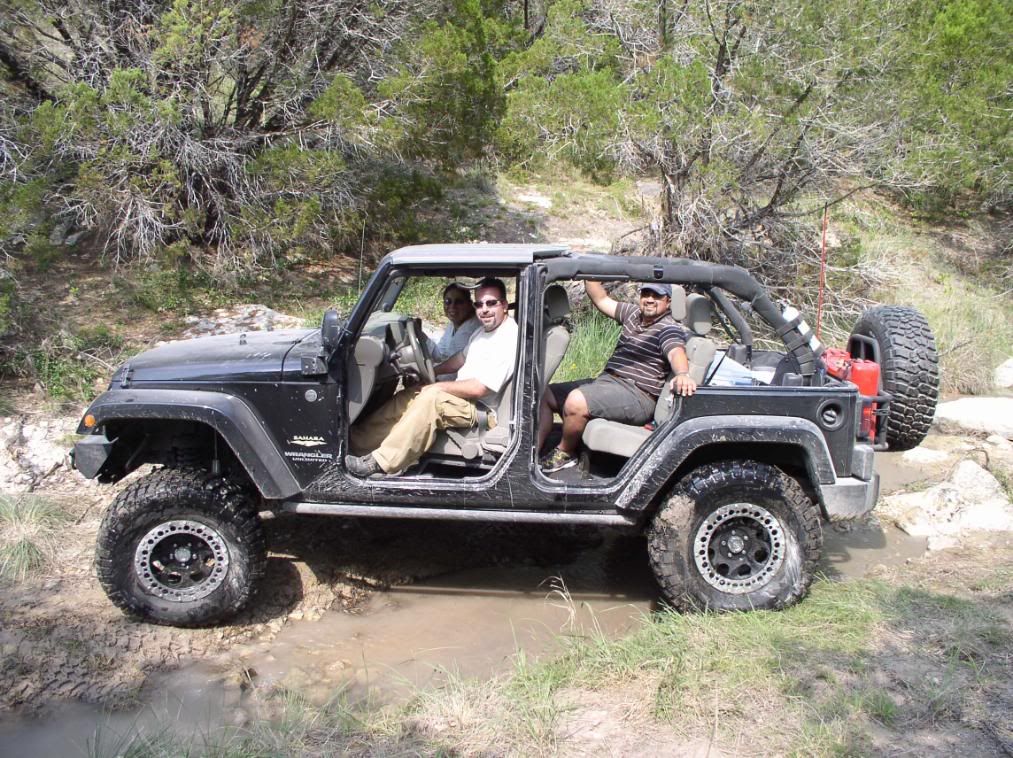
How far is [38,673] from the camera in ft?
13.0

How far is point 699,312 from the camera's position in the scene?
4496 mm

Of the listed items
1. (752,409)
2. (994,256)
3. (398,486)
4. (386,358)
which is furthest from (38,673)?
(994,256)

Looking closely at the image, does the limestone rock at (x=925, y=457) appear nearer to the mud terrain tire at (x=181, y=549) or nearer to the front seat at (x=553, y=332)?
the front seat at (x=553, y=332)

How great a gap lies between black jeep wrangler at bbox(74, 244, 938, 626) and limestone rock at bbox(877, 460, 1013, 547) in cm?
152

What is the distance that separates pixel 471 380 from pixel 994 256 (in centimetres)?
1088

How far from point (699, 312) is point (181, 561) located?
2.77 m

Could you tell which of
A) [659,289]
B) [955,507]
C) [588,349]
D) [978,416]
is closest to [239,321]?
[588,349]

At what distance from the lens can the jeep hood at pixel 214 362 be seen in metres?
4.20

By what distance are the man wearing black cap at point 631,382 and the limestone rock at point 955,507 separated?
2.18m

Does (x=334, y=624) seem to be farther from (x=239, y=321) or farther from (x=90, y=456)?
(x=239, y=321)

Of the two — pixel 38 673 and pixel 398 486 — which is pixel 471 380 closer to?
pixel 398 486

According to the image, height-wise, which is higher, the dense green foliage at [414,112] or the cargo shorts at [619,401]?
the dense green foliage at [414,112]

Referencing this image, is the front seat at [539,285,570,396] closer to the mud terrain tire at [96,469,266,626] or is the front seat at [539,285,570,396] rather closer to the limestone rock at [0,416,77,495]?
the mud terrain tire at [96,469,266,626]

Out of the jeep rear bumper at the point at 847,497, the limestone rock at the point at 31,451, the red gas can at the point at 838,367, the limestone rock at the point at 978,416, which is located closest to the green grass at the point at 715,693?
the jeep rear bumper at the point at 847,497
